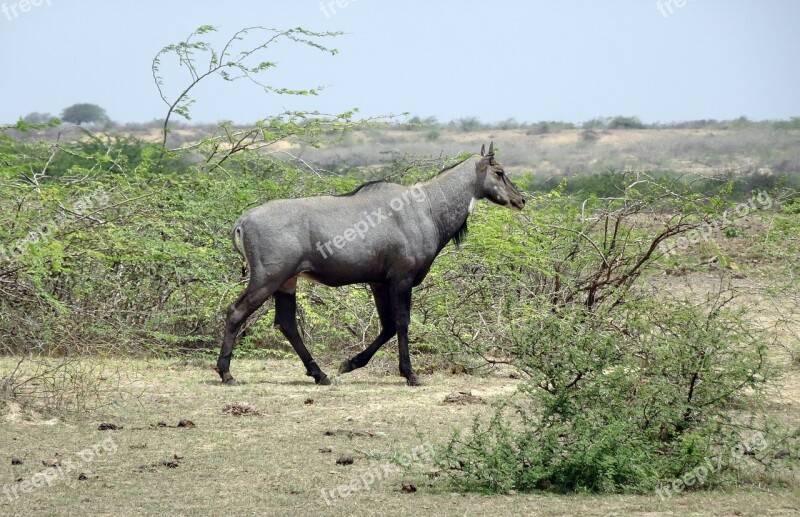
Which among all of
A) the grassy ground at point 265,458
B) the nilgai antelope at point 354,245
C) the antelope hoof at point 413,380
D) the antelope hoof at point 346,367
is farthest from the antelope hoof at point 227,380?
the antelope hoof at point 413,380

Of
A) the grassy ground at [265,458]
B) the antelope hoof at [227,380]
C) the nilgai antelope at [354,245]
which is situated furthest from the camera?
the antelope hoof at [227,380]

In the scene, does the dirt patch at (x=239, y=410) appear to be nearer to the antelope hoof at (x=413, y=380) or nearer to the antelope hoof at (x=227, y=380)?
the antelope hoof at (x=227, y=380)

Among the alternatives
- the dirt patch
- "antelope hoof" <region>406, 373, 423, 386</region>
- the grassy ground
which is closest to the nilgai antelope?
"antelope hoof" <region>406, 373, 423, 386</region>

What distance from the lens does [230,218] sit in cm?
1450

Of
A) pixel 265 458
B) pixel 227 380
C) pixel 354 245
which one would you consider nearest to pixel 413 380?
pixel 354 245

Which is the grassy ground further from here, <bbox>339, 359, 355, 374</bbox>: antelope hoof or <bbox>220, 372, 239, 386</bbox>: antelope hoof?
<bbox>339, 359, 355, 374</bbox>: antelope hoof

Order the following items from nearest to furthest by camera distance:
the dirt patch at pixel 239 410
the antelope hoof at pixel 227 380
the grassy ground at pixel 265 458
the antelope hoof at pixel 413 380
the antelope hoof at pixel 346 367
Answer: the grassy ground at pixel 265 458
the dirt patch at pixel 239 410
the antelope hoof at pixel 227 380
the antelope hoof at pixel 413 380
the antelope hoof at pixel 346 367

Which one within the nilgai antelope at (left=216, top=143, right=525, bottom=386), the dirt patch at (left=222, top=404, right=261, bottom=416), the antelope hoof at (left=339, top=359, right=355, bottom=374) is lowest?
the antelope hoof at (left=339, top=359, right=355, bottom=374)

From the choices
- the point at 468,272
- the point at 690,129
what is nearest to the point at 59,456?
the point at 468,272

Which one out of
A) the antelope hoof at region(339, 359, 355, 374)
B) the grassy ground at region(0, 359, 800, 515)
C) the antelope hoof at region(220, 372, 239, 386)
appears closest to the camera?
the grassy ground at region(0, 359, 800, 515)

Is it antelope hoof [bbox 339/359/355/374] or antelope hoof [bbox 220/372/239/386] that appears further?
antelope hoof [bbox 339/359/355/374]

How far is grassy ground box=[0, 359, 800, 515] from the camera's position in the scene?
24.2 ft

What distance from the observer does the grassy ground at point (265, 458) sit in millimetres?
7371

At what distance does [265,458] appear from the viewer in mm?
8680
